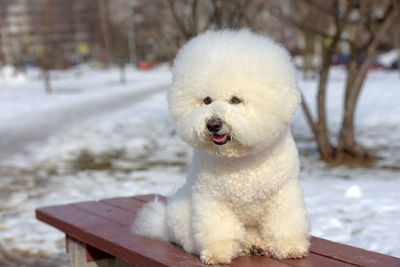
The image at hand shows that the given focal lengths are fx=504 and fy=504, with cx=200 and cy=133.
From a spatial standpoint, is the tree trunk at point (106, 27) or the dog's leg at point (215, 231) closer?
the dog's leg at point (215, 231)

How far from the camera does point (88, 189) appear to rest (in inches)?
207

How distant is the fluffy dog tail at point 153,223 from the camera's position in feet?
8.02

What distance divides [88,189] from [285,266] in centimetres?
363

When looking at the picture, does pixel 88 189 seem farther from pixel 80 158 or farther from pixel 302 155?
pixel 302 155

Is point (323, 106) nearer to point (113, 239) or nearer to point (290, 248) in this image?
point (113, 239)

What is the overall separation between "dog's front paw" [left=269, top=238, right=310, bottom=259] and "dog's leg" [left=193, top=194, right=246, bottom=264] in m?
0.15

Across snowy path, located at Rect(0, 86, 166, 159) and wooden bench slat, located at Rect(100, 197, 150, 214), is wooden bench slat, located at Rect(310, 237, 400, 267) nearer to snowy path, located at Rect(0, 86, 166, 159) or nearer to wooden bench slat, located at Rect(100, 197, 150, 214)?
wooden bench slat, located at Rect(100, 197, 150, 214)

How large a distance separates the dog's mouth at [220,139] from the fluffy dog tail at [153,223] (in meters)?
0.77

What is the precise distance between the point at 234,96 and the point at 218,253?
2.03 ft

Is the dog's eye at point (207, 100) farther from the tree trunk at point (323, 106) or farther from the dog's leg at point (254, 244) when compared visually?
the tree trunk at point (323, 106)

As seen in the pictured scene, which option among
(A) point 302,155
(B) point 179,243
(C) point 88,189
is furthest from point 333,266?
(A) point 302,155

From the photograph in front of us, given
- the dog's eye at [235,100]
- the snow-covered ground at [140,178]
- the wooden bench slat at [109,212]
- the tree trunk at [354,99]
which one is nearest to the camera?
the dog's eye at [235,100]

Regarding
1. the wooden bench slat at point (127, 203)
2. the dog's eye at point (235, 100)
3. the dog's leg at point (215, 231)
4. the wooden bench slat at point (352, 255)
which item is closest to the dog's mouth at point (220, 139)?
the dog's eye at point (235, 100)

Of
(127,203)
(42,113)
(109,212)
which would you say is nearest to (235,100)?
(109,212)
